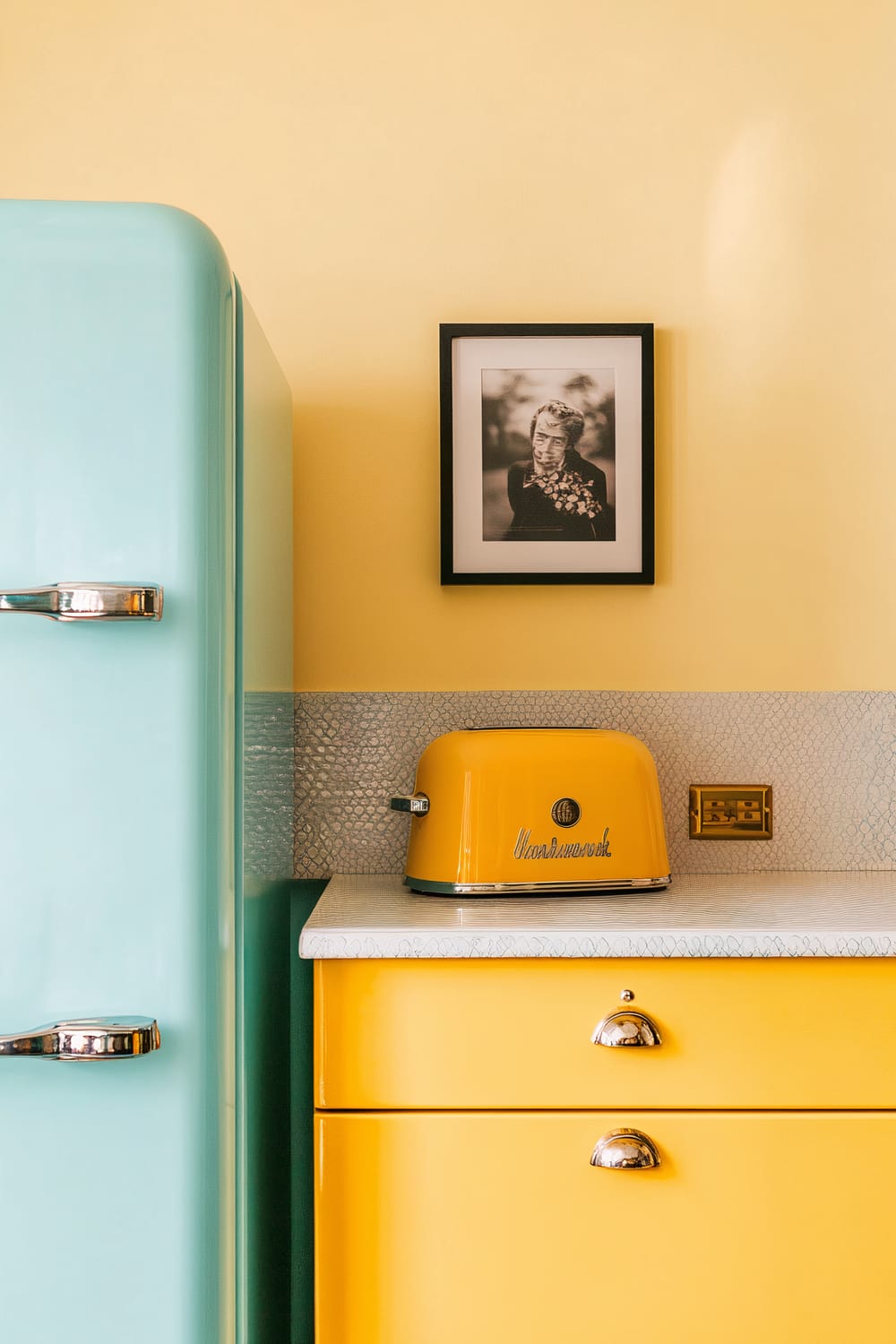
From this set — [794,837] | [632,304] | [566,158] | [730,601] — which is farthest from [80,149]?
[794,837]

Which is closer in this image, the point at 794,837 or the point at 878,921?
the point at 878,921

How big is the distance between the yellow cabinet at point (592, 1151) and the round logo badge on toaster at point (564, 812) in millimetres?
240

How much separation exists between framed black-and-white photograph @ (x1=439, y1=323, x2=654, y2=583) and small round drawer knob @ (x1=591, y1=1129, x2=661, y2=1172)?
2.73ft

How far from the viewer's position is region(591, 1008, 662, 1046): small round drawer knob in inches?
47.1

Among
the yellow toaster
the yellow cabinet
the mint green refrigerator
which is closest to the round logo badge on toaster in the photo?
the yellow toaster

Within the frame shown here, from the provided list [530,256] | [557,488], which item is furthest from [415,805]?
[530,256]

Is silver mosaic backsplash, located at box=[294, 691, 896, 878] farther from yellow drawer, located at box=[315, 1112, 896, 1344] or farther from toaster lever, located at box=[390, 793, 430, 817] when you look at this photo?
yellow drawer, located at box=[315, 1112, 896, 1344]

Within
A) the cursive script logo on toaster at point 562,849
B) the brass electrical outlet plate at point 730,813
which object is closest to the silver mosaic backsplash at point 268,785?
the cursive script logo on toaster at point 562,849

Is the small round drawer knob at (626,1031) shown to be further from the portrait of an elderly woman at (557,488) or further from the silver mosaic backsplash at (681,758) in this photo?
the portrait of an elderly woman at (557,488)

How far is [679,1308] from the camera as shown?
3.88 ft

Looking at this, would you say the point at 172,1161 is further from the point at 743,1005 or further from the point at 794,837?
the point at 794,837

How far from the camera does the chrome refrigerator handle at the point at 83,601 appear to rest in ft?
3.17

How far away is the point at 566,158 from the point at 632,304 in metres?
0.27

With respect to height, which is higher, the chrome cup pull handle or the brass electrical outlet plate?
the brass electrical outlet plate
